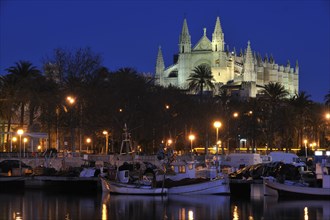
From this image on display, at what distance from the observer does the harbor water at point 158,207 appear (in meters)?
43.4

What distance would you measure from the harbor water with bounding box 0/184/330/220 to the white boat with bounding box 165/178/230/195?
82cm

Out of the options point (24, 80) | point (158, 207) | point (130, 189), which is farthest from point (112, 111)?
point (158, 207)

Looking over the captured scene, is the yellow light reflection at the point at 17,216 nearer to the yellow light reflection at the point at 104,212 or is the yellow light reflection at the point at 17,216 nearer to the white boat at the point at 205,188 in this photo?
the yellow light reflection at the point at 104,212

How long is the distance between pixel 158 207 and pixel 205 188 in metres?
7.45

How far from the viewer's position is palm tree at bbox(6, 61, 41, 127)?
277 feet

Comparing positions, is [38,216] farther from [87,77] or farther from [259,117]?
[259,117]

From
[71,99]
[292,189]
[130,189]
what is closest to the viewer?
[292,189]

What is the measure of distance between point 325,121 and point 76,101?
51334 mm

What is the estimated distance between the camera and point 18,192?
6022 cm

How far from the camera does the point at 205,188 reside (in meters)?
54.5

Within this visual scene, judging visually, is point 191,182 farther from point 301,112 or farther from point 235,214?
point 301,112

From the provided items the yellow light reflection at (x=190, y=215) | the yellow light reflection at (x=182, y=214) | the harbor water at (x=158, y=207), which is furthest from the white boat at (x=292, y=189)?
the yellow light reflection at (x=190, y=215)

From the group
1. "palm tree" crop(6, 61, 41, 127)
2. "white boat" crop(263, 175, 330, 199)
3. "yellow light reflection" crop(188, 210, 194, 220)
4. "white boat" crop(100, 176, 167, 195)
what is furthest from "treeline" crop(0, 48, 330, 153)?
"yellow light reflection" crop(188, 210, 194, 220)

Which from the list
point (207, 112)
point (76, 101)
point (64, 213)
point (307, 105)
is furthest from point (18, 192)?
point (307, 105)
